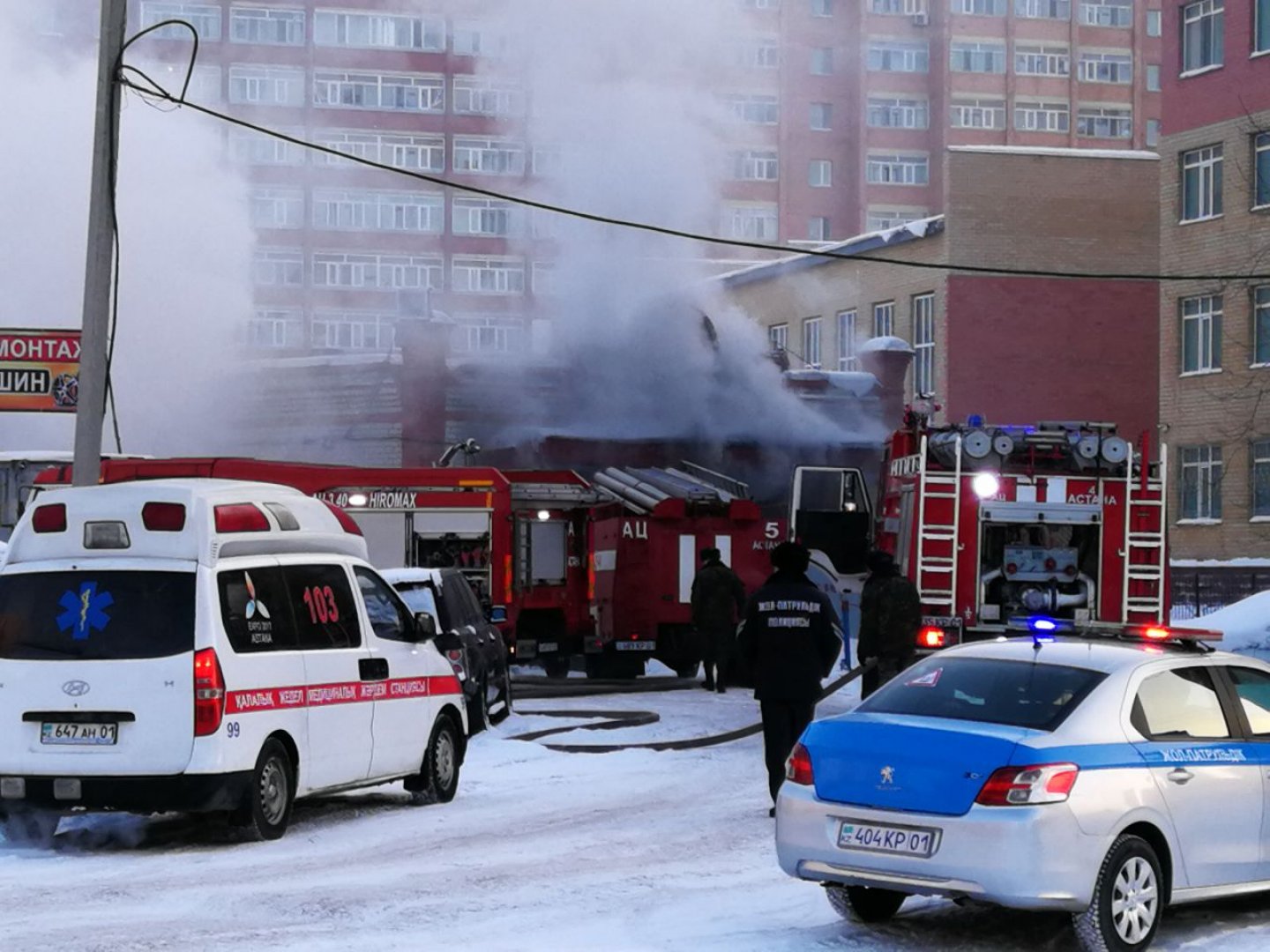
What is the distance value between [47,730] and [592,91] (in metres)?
36.1

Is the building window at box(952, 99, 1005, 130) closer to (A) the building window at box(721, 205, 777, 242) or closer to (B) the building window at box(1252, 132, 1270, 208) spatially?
(A) the building window at box(721, 205, 777, 242)

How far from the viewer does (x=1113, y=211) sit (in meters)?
57.2

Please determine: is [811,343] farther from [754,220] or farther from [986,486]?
[986,486]

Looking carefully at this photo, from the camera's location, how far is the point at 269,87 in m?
76.9

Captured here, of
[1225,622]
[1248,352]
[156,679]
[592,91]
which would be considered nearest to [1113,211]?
[1248,352]

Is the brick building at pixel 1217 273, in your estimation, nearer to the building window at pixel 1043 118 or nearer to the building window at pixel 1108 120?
the building window at pixel 1043 118

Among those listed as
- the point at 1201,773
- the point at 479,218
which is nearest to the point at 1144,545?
the point at 1201,773

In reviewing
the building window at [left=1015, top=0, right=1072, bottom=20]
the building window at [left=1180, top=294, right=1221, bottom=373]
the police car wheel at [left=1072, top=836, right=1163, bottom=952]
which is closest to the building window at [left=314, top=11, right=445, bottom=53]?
the building window at [left=1015, top=0, right=1072, bottom=20]

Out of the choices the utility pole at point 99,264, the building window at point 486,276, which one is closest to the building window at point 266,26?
the building window at point 486,276

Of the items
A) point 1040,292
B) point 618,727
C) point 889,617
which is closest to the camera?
point 889,617

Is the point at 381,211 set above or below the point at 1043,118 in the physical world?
below

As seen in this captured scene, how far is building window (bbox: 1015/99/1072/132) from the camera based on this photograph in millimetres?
94812

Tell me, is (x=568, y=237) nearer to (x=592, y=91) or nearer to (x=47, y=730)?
(x=592, y=91)

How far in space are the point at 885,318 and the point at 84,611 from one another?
165 ft
